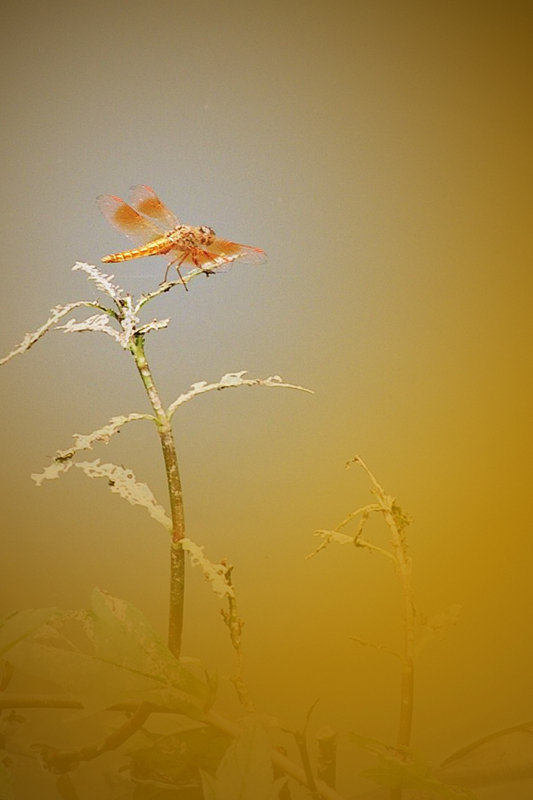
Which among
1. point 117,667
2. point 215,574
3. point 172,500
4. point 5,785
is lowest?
point 5,785

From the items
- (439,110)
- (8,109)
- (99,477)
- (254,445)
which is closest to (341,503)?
(254,445)

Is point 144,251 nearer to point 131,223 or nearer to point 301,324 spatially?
point 131,223

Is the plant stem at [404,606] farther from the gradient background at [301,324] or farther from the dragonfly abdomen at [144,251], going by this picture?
the dragonfly abdomen at [144,251]

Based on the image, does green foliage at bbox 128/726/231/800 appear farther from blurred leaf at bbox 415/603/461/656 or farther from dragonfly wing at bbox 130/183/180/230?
dragonfly wing at bbox 130/183/180/230

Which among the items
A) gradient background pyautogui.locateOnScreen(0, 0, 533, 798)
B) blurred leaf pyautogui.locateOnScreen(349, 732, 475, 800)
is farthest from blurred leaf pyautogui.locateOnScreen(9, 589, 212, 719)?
blurred leaf pyautogui.locateOnScreen(349, 732, 475, 800)

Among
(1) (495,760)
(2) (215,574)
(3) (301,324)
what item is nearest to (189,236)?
(3) (301,324)

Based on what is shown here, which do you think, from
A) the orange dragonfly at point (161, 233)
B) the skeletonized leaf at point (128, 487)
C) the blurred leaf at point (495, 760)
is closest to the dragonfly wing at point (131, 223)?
the orange dragonfly at point (161, 233)

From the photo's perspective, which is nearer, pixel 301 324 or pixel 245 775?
pixel 245 775
